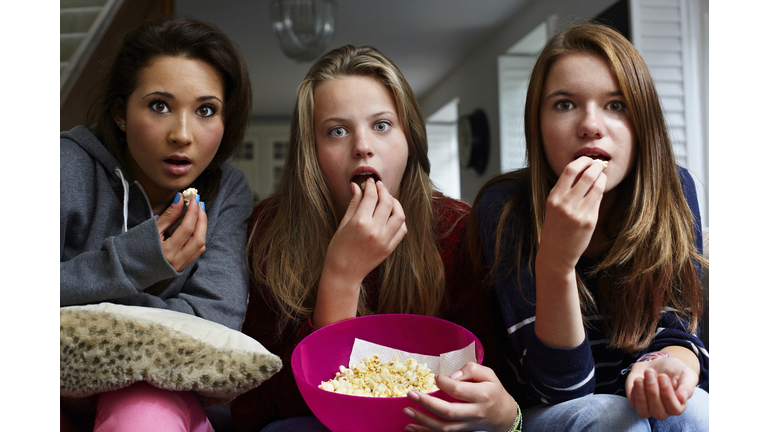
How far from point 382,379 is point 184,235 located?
423mm

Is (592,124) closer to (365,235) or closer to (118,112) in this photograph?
(365,235)

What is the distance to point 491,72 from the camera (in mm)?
4824

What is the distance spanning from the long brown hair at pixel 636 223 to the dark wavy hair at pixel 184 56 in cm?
59

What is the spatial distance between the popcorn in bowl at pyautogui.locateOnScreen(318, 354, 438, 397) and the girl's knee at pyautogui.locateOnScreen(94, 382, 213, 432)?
0.73 ft

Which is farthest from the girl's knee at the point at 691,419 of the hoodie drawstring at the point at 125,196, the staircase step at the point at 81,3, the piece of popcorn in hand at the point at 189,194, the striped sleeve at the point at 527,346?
the staircase step at the point at 81,3

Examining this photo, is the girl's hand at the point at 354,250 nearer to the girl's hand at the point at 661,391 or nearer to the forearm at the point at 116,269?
the forearm at the point at 116,269

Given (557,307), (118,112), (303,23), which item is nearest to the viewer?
(557,307)

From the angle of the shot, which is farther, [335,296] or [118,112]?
[118,112]

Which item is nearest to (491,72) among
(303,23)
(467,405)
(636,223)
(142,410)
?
(303,23)

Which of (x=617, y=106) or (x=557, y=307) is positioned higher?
(x=617, y=106)

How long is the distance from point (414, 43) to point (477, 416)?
4.54m

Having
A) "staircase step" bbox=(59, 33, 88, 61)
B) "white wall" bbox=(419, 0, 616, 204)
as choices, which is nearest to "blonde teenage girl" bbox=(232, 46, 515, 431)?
"staircase step" bbox=(59, 33, 88, 61)

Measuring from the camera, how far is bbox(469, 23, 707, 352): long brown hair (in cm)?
102

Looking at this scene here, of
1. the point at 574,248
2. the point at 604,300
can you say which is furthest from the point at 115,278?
the point at 604,300
